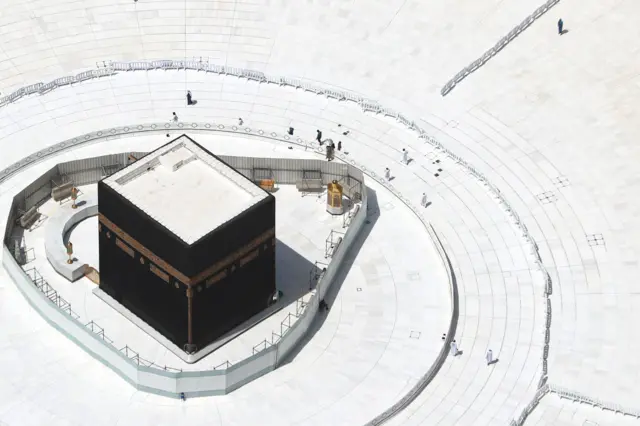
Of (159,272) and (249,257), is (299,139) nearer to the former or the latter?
(249,257)

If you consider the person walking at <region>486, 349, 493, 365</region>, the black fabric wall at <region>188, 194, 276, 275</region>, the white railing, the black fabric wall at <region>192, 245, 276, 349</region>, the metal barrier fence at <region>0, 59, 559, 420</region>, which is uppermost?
the metal barrier fence at <region>0, 59, 559, 420</region>

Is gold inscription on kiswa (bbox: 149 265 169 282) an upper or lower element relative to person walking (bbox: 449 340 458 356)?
upper

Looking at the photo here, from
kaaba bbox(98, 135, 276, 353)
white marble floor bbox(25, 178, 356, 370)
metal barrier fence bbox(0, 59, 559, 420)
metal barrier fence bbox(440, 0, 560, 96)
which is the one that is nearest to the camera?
kaaba bbox(98, 135, 276, 353)

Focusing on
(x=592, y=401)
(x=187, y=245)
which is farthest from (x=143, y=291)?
(x=592, y=401)

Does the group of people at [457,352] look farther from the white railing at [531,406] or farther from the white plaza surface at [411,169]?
the white railing at [531,406]

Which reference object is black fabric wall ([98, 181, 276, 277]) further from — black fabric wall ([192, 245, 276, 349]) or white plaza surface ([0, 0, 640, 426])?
white plaza surface ([0, 0, 640, 426])

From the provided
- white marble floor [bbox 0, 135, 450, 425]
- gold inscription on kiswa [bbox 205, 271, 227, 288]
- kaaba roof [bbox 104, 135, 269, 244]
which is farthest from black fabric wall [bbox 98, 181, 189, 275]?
white marble floor [bbox 0, 135, 450, 425]

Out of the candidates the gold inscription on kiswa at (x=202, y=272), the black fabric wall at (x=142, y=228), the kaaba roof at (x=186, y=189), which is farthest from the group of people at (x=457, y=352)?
the black fabric wall at (x=142, y=228)
